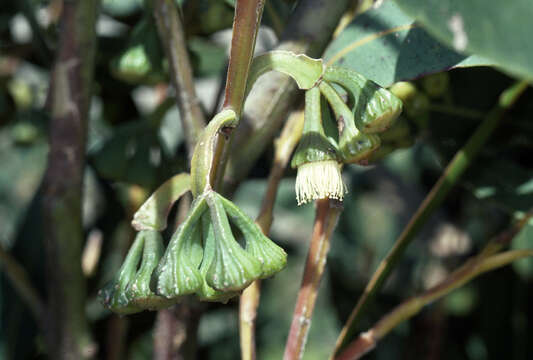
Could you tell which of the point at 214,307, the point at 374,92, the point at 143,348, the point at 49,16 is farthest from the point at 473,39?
the point at 143,348

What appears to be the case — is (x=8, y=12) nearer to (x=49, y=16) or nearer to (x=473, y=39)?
(x=49, y=16)

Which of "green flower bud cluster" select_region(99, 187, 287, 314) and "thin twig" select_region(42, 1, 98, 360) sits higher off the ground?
"thin twig" select_region(42, 1, 98, 360)

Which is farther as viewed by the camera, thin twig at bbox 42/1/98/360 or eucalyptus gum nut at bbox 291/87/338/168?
thin twig at bbox 42/1/98/360

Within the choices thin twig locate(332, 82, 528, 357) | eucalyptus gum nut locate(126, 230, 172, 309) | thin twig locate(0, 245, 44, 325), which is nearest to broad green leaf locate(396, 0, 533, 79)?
eucalyptus gum nut locate(126, 230, 172, 309)

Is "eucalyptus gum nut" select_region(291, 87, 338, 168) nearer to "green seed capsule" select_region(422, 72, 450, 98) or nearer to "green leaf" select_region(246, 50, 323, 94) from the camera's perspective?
"green leaf" select_region(246, 50, 323, 94)

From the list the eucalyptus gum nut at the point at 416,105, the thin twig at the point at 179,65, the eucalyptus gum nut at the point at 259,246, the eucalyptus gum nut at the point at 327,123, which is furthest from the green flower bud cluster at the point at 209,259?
the eucalyptus gum nut at the point at 416,105

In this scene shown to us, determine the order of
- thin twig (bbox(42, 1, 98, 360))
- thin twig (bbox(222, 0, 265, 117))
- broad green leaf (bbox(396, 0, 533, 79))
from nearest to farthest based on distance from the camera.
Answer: broad green leaf (bbox(396, 0, 533, 79))
thin twig (bbox(222, 0, 265, 117))
thin twig (bbox(42, 1, 98, 360))

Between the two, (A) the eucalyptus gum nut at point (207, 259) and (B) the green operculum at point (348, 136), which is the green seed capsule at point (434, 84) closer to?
(B) the green operculum at point (348, 136)

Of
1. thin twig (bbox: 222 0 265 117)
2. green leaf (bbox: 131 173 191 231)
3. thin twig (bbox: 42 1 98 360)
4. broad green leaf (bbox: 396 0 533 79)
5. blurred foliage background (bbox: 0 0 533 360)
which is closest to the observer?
broad green leaf (bbox: 396 0 533 79)
